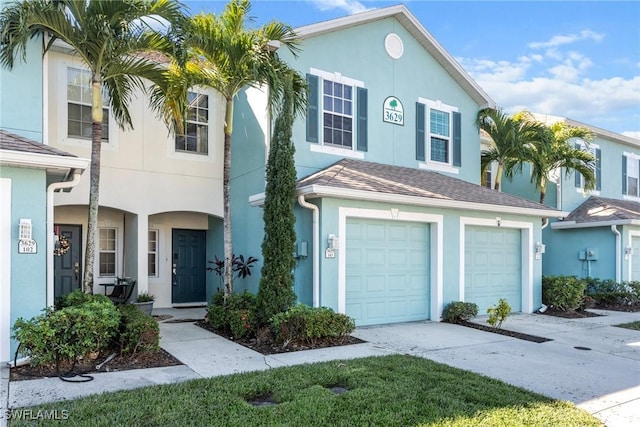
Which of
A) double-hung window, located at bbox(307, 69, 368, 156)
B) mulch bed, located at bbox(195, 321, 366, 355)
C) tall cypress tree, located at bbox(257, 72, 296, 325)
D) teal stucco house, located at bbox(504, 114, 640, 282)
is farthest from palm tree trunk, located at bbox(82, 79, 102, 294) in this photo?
teal stucco house, located at bbox(504, 114, 640, 282)

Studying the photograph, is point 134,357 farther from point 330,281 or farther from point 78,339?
point 330,281

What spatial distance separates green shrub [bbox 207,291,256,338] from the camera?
27.8ft

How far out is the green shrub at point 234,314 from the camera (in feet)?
27.8

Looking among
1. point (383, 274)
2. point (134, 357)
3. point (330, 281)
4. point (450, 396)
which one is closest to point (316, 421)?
point (450, 396)

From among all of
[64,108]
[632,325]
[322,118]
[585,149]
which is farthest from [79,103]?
[585,149]

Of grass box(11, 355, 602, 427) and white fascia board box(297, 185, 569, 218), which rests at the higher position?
white fascia board box(297, 185, 569, 218)

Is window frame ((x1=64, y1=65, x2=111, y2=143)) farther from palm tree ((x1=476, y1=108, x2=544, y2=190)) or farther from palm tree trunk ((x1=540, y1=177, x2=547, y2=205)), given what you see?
palm tree trunk ((x1=540, y1=177, x2=547, y2=205))

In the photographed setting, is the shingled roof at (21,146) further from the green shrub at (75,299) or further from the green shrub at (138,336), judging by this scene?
the green shrub at (138,336)

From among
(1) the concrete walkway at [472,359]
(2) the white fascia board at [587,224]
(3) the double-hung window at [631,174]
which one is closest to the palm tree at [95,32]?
(1) the concrete walkway at [472,359]

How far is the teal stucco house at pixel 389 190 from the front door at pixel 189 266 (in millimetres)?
1875

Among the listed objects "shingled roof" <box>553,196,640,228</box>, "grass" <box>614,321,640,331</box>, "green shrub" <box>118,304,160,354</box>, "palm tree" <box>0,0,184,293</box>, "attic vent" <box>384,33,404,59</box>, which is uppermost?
"attic vent" <box>384,33,404,59</box>

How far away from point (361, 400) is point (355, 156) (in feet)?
24.3

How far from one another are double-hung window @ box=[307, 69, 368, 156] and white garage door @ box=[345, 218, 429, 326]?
7.76ft
